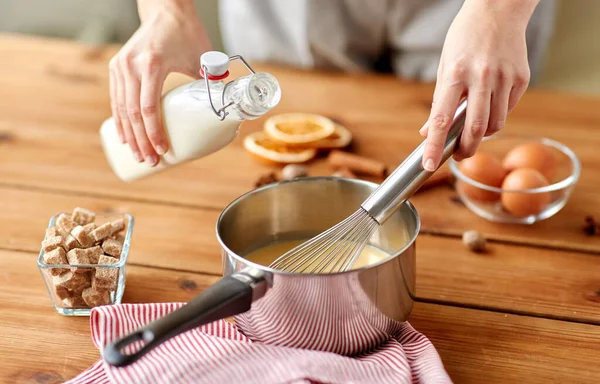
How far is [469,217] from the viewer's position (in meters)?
1.20

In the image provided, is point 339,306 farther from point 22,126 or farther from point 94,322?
point 22,126

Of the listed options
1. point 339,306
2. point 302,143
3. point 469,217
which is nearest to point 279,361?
point 339,306

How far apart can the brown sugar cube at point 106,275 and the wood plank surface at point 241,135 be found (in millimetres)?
267

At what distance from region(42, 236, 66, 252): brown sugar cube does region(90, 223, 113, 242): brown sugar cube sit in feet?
0.13

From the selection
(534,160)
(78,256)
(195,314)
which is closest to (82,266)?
(78,256)

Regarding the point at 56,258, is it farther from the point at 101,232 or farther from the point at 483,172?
the point at 483,172

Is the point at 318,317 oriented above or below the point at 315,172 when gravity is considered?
above

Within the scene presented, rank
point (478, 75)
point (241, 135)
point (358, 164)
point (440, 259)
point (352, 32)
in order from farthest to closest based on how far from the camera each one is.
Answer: point (352, 32) < point (241, 135) < point (358, 164) < point (440, 259) < point (478, 75)

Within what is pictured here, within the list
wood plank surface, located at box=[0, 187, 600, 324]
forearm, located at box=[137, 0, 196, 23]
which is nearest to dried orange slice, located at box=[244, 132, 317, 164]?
wood plank surface, located at box=[0, 187, 600, 324]

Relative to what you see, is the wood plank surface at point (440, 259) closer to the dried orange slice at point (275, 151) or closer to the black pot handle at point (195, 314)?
the dried orange slice at point (275, 151)

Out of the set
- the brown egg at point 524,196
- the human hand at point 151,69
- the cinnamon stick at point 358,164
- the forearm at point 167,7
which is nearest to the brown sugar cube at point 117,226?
the human hand at point 151,69

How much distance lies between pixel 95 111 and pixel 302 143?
46cm

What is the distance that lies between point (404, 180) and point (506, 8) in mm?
261

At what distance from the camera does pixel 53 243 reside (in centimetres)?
95
